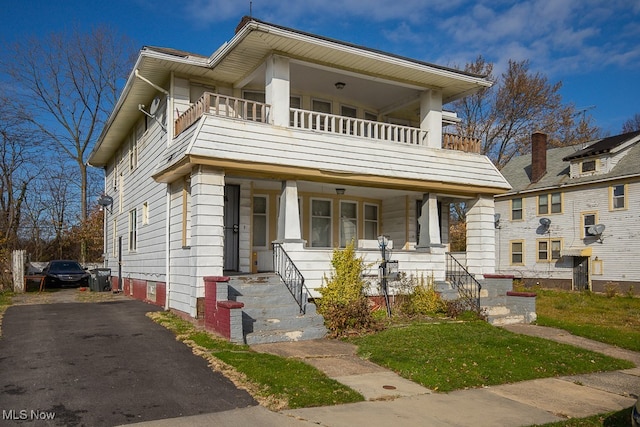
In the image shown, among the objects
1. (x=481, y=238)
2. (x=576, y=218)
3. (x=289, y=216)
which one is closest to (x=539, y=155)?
(x=576, y=218)

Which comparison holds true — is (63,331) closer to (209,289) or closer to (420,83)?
(209,289)

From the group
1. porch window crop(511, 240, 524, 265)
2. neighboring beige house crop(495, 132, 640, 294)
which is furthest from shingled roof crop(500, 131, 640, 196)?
porch window crop(511, 240, 524, 265)

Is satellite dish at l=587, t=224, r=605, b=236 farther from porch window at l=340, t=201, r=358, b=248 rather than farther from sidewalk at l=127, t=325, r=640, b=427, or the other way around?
sidewalk at l=127, t=325, r=640, b=427

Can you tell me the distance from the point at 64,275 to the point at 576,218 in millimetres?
25999

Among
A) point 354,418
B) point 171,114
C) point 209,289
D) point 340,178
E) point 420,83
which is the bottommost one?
point 354,418

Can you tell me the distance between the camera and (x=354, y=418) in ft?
20.1

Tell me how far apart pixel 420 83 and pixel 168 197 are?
26.5 ft

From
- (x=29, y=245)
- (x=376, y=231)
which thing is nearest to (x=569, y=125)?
(x=376, y=231)

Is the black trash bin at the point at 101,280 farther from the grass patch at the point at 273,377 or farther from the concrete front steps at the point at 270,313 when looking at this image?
the grass patch at the point at 273,377

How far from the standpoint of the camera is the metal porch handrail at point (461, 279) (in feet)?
50.4

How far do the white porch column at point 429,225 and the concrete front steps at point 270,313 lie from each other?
522 cm

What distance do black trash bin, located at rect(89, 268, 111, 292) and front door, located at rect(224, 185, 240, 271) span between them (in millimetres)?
9593

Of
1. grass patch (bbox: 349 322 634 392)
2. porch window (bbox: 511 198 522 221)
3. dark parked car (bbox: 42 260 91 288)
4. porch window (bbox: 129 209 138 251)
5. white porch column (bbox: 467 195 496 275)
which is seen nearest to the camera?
grass patch (bbox: 349 322 634 392)

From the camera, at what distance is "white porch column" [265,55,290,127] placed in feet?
42.5
